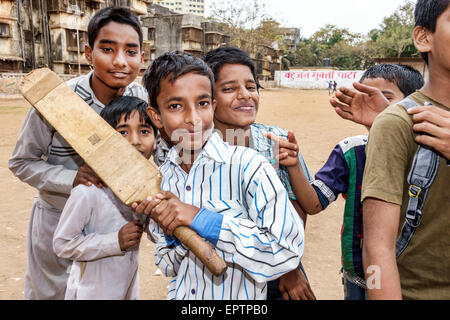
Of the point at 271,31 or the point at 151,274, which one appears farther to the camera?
the point at 271,31

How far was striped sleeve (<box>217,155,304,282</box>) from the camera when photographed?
4.17 feet

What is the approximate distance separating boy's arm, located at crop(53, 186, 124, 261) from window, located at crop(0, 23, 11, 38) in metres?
21.0

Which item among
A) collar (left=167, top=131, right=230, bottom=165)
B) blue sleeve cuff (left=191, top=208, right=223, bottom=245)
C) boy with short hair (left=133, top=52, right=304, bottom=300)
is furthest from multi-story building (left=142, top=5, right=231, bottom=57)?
blue sleeve cuff (left=191, top=208, right=223, bottom=245)

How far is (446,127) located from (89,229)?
1.75 metres

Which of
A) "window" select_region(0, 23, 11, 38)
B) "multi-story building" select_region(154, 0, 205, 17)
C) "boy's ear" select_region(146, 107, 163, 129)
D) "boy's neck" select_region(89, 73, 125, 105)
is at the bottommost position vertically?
"boy's ear" select_region(146, 107, 163, 129)

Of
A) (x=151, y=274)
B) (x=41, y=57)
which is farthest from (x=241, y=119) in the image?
(x=41, y=57)

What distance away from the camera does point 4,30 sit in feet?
61.5

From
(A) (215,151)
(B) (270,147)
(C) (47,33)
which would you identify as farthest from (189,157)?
(C) (47,33)

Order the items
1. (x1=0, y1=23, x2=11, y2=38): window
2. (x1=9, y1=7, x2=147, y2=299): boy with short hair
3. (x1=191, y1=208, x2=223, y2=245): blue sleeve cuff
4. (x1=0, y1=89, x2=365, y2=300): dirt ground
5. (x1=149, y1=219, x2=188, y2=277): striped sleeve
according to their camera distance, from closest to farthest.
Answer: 1. (x1=191, y1=208, x2=223, y2=245): blue sleeve cuff
2. (x1=149, y1=219, x2=188, y2=277): striped sleeve
3. (x1=9, y1=7, x2=147, y2=299): boy with short hair
4. (x1=0, y1=89, x2=365, y2=300): dirt ground
5. (x1=0, y1=23, x2=11, y2=38): window

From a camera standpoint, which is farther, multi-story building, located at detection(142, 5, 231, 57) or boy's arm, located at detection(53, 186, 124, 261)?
multi-story building, located at detection(142, 5, 231, 57)

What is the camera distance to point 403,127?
46.8 inches

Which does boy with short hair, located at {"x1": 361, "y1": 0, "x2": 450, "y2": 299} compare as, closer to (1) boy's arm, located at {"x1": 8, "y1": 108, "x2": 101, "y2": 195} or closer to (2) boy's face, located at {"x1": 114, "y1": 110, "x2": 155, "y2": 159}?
(2) boy's face, located at {"x1": 114, "y1": 110, "x2": 155, "y2": 159}

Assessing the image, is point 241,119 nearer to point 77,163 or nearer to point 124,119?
point 124,119

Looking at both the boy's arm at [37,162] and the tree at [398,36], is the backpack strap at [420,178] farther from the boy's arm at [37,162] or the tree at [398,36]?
the tree at [398,36]
